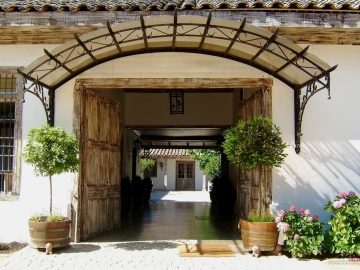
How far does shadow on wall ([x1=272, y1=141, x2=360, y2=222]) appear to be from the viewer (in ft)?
24.5

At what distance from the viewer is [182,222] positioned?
1159 cm

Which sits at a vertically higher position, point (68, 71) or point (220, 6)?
point (220, 6)

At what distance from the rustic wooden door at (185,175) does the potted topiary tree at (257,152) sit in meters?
30.0

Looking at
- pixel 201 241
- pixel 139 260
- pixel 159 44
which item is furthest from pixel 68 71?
pixel 201 241

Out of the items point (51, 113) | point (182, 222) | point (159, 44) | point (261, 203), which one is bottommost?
point (182, 222)

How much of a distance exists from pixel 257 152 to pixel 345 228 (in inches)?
65.2

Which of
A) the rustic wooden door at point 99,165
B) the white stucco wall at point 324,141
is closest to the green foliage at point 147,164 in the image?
the rustic wooden door at point 99,165

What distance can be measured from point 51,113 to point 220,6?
10.9ft

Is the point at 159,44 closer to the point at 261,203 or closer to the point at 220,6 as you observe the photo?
the point at 220,6

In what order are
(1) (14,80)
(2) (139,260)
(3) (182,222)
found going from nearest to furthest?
(2) (139,260) < (1) (14,80) < (3) (182,222)

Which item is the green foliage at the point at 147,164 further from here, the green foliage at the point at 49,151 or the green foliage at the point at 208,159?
the green foliage at the point at 49,151

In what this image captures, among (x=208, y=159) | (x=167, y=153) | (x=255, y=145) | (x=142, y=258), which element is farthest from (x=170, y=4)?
(x=167, y=153)

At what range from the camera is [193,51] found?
7781 mm

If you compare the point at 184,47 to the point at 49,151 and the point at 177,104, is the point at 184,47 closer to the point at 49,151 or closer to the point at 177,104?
the point at 49,151
